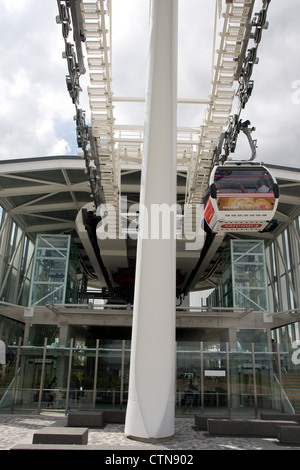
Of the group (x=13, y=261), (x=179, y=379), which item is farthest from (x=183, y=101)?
(x=13, y=261)

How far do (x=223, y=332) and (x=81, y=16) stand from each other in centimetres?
1821

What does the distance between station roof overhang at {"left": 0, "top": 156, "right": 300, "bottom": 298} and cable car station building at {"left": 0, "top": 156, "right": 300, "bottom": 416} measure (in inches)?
2.9

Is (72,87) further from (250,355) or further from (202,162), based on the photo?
(250,355)

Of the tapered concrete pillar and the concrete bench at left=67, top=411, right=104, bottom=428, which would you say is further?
the concrete bench at left=67, top=411, right=104, bottom=428

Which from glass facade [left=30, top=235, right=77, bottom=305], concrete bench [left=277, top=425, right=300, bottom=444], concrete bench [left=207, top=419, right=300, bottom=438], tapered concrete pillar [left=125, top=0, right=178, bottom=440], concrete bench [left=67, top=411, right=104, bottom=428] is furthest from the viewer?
glass facade [left=30, top=235, right=77, bottom=305]

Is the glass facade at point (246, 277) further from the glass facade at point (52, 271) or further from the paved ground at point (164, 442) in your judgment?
the paved ground at point (164, 442)

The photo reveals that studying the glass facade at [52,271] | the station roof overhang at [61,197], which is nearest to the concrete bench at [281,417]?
the station roof overhang at [61,197]

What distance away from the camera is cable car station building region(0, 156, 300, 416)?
16.3 meters

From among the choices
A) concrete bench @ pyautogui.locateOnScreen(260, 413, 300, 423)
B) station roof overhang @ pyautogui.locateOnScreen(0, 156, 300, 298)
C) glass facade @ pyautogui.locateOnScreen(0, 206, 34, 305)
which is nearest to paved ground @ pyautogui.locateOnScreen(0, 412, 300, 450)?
concrete bench @ pyautogui.locateOnScreen(260, 413, 300, 423)

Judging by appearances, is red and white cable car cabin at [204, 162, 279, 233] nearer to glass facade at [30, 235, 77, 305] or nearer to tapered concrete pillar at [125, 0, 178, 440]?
tapered concrete pillar at [125, 0, 178, 440]

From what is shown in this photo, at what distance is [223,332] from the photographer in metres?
24.5

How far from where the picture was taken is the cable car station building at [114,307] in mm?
16344

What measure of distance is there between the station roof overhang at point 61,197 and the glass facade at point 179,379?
9943mm
